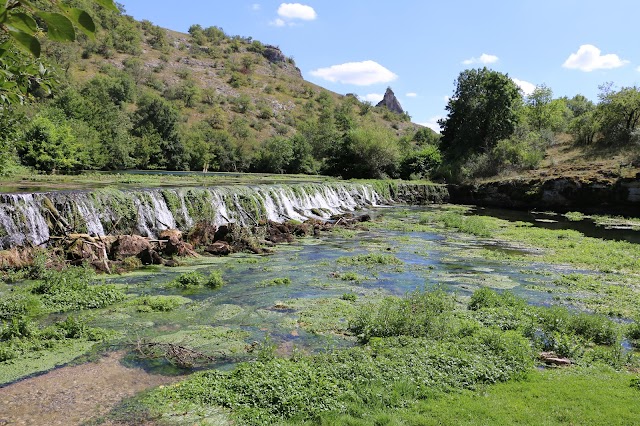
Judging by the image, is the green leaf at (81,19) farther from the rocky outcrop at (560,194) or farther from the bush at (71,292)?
the rocky outcrop at (560,194)

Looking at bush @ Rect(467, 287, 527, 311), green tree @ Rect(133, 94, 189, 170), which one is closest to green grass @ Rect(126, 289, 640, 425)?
bush @ Rect(467, 287, 527, 311)

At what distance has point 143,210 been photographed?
18969 mm

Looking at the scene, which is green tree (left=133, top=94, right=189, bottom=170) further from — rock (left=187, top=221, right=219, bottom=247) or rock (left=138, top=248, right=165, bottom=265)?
rock (left=138, top=248, right=165, bottom=265)

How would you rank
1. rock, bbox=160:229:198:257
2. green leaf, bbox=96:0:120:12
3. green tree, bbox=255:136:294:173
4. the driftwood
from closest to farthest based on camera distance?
green leaf, bbox=96:0:120:12, the driftwood, rock, bbox=160:229:198:257, green tree, bbox=255:136:294:173

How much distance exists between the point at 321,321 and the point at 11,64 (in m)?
8.00

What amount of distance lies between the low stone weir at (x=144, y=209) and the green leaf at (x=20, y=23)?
1479cm

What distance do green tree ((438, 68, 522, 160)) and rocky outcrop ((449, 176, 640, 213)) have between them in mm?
9104

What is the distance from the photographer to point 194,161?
6088 centimetres

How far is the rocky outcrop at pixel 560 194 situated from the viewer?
3189 cm

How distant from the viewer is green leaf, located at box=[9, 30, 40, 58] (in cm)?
121

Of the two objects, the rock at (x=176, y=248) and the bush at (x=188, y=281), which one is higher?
the rock at (x=176, y=248)

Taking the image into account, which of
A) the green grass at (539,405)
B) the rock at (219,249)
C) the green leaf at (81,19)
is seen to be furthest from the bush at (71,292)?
the green leaf at (81,19)

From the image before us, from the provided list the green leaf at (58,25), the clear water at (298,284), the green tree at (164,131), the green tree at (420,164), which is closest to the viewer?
the green leaf at (58,25)

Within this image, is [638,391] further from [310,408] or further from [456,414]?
[310,408]
